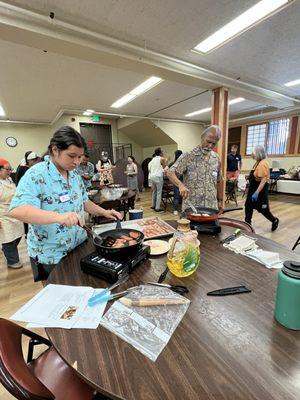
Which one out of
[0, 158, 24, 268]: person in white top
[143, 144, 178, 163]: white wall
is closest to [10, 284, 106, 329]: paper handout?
[0, 158, 24, 268]: person in white top

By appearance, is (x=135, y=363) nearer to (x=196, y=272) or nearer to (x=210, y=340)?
(x=210, y=340)

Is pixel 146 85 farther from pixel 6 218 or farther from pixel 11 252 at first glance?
pixel 11 252

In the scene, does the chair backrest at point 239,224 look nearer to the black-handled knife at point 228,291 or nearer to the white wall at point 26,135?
the black-handled knife at point 228,291

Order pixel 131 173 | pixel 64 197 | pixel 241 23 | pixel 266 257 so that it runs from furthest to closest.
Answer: pixel 131 173
pixel 241 23
pixel 64 197
pixel 266 257

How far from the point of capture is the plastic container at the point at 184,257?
36.9 inches

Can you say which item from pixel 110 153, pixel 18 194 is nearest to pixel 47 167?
pixel 18 194

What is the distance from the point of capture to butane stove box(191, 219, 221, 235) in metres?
1.41

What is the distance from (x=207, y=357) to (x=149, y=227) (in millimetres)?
967

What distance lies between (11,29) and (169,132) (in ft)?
21.6

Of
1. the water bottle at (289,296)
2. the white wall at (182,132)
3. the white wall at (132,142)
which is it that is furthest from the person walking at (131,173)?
the water bottle at (289,296)

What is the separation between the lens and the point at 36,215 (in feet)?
3.21

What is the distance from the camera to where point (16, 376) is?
595 millimetres

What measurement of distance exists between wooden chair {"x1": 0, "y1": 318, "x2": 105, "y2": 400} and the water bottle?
653mm

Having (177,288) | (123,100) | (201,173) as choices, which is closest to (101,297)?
(177,288)
